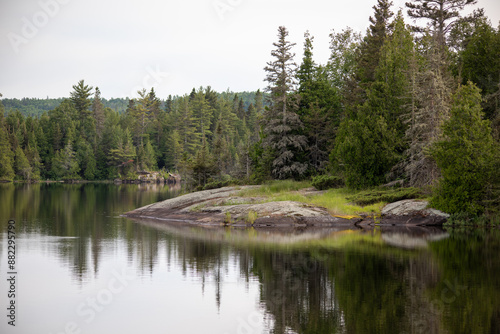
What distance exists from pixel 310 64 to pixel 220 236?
30.7 meters

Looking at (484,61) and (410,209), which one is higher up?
(484,61)

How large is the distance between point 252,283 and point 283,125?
1294 inches

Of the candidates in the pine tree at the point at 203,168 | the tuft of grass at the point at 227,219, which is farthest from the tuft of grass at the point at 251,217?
the pine tree at the point at 203,168

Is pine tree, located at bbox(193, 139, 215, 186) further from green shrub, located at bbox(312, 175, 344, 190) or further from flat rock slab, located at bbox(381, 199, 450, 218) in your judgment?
flat rock slab, located at bbox(381, 199, 450, 218)

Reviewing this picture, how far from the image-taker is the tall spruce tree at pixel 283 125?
5106 centimetres

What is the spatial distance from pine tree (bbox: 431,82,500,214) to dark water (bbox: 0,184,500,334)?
3.39 m

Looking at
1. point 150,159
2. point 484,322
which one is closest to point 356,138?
point 484,322

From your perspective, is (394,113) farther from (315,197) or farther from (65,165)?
(65,165)

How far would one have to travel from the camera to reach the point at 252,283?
1986 cm

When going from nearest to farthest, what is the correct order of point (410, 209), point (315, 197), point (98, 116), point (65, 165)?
point (410, 209) → point (315, 197) → point (65, 165) → point (98, 116)

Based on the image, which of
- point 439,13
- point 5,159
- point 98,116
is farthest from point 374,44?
point 98,116

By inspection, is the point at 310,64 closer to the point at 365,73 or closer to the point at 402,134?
the point at 365,73

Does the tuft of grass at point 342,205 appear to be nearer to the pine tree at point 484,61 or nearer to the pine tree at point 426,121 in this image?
the pine tree at point 426,121

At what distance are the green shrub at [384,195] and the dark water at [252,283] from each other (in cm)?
675
